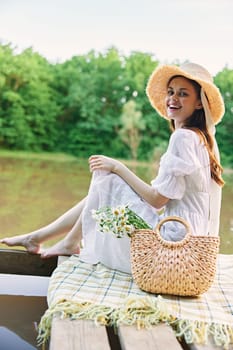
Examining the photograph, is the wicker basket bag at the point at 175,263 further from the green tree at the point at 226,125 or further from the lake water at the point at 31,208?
the green tree at the point at 226,125

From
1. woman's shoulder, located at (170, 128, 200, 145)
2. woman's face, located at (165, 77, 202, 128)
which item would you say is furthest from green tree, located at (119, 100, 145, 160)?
woman's shoulder, located at (170, 128, 200, 145)

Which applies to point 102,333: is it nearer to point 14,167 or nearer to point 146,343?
point 146,343

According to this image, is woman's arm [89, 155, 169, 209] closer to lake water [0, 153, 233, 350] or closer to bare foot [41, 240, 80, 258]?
bare foot [41, 240, 80, 258]

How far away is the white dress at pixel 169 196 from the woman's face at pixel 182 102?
4.6 inches

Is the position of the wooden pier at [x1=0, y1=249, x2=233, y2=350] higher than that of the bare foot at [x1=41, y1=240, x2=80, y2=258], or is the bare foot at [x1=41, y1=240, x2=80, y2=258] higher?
the bare foot at [x1=41, y1=240, x2=80, y2=258]

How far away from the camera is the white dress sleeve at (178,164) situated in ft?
4.30

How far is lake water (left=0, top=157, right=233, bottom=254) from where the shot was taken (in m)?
4.41

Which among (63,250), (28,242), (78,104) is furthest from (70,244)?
(78,104)

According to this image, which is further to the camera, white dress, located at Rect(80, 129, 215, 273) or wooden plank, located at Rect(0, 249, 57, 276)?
wooden plank, located at Rect(0, 249, 57, 276)

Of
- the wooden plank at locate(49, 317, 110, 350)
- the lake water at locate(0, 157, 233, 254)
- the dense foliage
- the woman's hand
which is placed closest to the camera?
the wooden plank at locate(49, 317, 110, 350)

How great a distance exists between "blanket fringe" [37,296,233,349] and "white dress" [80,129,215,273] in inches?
10.7

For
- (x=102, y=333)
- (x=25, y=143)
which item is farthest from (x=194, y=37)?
(x=102, y=333)

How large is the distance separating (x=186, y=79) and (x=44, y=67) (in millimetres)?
10276

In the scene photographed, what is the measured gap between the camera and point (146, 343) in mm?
936
